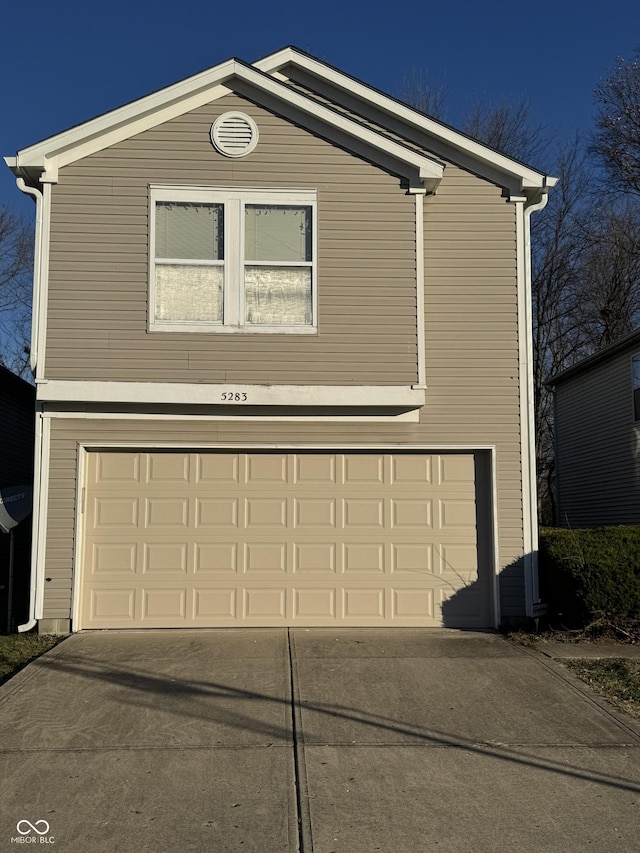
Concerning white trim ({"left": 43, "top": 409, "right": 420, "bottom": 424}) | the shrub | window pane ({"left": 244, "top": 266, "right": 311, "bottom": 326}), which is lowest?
the shrub

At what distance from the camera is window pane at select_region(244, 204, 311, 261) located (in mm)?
9562

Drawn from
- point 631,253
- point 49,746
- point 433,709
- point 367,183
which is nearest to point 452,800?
point 433,709

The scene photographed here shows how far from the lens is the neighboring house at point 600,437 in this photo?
14492 mm

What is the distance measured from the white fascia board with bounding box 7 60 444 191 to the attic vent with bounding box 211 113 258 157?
310 mm

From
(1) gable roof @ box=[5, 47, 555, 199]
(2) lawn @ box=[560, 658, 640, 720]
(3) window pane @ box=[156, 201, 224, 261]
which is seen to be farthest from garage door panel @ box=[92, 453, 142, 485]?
(2) lawn @ box=[560, 658, 640, 720]

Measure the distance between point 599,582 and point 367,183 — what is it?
17.3 feet

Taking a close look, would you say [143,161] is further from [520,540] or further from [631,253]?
[631,253]

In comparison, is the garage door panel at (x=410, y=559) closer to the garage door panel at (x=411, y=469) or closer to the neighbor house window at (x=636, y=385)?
the garage door panel at (x=411, y=469)

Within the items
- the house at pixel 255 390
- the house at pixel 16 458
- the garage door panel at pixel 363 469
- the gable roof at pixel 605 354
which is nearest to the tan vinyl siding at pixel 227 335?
the house at pixel 255 390

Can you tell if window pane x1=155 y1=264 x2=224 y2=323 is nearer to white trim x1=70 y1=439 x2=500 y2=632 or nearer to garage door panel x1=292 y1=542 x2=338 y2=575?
white trim x1=70 y1=439 x2=500 y2=632

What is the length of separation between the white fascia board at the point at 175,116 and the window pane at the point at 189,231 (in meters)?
1.01

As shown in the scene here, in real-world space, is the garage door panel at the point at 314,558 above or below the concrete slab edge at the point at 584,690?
above

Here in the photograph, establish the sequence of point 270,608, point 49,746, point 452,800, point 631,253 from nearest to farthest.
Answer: point 452,800, point 49,746, point 270,608, point 631,253

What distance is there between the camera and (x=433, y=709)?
6.53 metres
